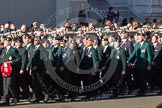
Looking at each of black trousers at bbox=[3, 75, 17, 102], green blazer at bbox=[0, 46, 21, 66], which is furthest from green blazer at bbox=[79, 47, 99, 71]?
black trousers at bbox=[3, 75, 17, 102]

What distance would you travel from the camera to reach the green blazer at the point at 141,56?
1530 cm

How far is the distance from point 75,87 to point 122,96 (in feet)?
4.89

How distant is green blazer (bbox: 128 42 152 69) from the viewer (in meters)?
15.3

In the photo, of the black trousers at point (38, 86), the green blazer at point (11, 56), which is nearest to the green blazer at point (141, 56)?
the black trousers at point (38, 86)

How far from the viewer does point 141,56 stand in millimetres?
15375

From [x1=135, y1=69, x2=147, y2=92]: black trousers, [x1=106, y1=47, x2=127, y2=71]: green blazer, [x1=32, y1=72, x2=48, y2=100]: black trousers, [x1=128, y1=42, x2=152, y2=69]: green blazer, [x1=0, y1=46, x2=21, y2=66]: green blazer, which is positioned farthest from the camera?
[x1=135, y1=69, x2=147, y2=92]: black trousers

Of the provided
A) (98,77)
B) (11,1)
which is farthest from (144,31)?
(11,1)

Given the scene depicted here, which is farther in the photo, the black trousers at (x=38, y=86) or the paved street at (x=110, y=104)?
the black trousers at (x=38, y=86)

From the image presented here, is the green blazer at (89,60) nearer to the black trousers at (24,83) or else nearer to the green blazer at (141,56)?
the green blazer at (141,56)

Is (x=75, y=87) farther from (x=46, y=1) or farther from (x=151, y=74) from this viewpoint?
(x=46, y=1)

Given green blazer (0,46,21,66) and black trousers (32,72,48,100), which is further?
black trousers (32,72,48,100)

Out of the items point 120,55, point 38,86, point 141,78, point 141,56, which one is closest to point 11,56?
point 38,86

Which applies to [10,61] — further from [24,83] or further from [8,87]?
[24,83]

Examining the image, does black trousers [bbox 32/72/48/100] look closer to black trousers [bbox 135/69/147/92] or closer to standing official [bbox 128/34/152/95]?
standing official [bbox 128/34/152/95]
